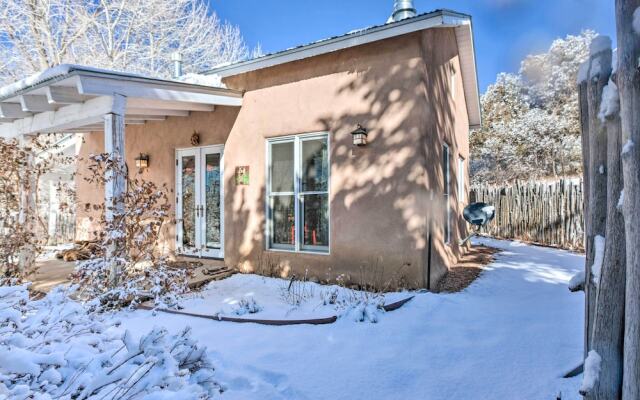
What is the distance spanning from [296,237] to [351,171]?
1436mm

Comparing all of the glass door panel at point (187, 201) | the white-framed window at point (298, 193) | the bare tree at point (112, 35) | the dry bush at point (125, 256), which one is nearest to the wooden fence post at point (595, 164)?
the dry bush at point (125, 256)

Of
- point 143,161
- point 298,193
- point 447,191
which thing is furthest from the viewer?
point 143,161

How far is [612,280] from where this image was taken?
5.39 ft

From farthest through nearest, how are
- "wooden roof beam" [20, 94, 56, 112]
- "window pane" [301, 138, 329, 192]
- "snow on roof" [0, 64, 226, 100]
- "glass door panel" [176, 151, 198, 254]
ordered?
1. "glass door panel" [176, 151, 198, 254]
2. "window pane" [301, 138, 329, 192]
3. "wooden roof beam" [20, 94, 56, 112]
4. "snow on roof" [0, 64, 226, 100]

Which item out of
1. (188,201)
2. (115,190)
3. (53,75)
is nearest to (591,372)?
(115,190)

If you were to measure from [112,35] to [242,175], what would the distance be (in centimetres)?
1376

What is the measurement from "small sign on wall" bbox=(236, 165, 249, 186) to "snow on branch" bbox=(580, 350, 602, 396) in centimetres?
560

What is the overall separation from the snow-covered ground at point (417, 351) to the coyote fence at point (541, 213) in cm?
529

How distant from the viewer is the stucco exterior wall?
204 inches

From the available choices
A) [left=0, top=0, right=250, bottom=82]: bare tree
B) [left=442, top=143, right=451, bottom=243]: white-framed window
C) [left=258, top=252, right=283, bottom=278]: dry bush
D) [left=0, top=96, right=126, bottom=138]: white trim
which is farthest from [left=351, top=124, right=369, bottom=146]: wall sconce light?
[left=0, top=0, right=250, bottom=82]: bare tree

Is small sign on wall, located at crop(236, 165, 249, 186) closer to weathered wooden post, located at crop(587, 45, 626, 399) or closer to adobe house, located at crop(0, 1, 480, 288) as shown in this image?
adobe house, located at crop(0, 1, 480, 288)

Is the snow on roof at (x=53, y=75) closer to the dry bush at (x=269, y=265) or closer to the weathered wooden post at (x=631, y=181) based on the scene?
the dry bush at (x=269, y=265)

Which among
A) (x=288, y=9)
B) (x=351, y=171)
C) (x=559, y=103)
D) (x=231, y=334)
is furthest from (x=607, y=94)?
(x=559, y=103)

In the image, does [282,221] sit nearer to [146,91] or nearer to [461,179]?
[146,91]
